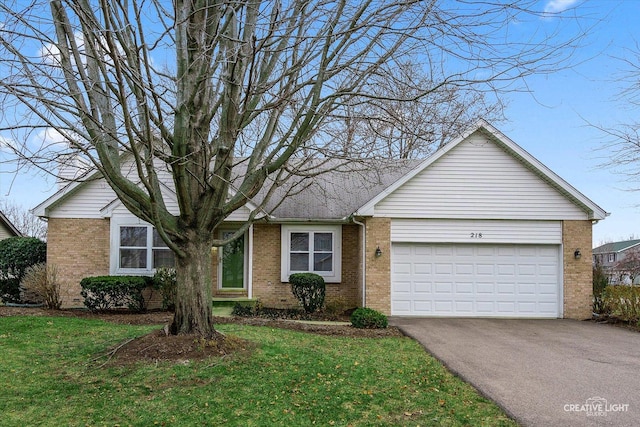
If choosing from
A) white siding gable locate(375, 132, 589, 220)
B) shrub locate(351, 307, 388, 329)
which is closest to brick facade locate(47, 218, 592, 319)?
white siding gable locate(375, 132, 589, 220)

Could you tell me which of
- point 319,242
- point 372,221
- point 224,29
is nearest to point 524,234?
point 372,221

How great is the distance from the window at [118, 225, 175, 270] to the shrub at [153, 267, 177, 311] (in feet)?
2.93

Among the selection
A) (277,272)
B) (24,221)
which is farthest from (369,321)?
(24,221)

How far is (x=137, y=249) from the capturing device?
46.3ft

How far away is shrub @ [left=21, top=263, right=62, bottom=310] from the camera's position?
1339cm

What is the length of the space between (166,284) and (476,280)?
29.1 ft

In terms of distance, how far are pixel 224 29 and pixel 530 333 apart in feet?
30.6

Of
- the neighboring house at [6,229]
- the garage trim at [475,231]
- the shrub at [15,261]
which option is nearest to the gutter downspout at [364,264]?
the garage trim at [475,231]

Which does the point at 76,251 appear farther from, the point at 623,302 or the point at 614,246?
the point at 614,246

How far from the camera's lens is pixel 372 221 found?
13133 mm

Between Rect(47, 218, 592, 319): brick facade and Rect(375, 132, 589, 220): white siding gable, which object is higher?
Rect(375, 132, 589, 220): white siding gable

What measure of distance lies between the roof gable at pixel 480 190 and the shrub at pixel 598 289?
2578 mm

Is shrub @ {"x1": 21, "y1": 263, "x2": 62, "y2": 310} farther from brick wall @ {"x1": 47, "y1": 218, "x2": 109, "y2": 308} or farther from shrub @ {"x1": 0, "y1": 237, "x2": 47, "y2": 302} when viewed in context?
shrub @ {"x1": 0, "y1": 237, "x2": 47, "y2": 302}

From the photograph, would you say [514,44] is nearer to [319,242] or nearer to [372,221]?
[372,221]
